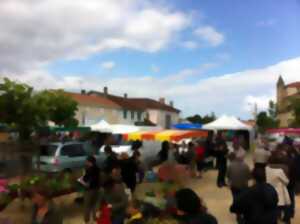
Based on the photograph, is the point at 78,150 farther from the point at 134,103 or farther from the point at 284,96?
the point at 284,96

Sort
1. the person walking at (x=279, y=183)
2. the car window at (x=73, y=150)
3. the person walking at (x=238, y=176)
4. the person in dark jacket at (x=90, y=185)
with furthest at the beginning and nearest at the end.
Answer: the car window at (x=73, y=150) → the person walking at (x=238, y=176) → the person in dark jacket at (x=90, y=185) → the person walking at (x=279, y=183)

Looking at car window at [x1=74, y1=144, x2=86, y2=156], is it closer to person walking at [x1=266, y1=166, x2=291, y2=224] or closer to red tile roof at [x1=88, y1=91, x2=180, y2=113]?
person walking at [x1=266, y1=166, x2=291, y2=224]

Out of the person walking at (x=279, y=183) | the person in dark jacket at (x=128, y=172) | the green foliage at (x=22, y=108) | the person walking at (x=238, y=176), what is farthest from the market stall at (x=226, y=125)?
the person walking at (x=279, y=183)

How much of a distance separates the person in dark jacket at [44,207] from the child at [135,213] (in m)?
1.54

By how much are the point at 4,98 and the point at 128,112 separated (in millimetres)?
34936

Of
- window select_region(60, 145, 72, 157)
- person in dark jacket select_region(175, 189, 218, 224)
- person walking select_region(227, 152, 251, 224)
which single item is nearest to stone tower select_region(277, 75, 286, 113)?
window select_region(60, 145, 72, 157)

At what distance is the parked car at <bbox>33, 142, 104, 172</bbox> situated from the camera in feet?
33.7

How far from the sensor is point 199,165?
41.2 ft

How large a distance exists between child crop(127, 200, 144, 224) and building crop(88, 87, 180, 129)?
40.6 meters

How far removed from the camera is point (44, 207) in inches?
124

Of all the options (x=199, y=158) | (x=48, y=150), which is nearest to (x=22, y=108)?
(x=48, y=150)

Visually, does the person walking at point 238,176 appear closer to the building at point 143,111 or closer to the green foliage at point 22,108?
the green foliage at point 22,108

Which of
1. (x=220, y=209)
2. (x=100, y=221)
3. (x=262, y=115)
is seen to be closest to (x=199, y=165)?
(x=220, y=209)

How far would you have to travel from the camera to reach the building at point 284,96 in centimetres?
8100
